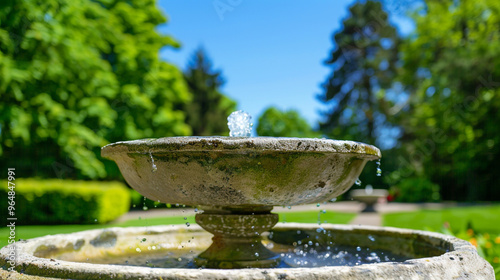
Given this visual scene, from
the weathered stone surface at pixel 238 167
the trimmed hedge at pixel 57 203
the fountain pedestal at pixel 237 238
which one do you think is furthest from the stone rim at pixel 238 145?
the trimmed hedge at pixel 57 203

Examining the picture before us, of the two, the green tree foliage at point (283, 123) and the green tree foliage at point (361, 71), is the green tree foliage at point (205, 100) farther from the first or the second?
the green tree foliage at point (283, 123)

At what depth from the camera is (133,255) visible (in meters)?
4.39

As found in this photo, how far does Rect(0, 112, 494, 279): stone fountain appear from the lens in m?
2.30

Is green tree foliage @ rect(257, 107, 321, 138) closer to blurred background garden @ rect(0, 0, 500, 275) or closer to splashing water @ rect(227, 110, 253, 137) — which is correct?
blurred background garden @ rect(0, 0, 500, 275)

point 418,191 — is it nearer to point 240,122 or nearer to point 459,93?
point 459,93

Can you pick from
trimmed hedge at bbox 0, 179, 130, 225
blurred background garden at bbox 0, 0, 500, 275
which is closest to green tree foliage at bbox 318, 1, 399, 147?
blurred background garden at bbox 0, 0, 500, 275

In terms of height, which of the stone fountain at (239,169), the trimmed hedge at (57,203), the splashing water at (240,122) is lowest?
the trimmed hedge at (57,203)

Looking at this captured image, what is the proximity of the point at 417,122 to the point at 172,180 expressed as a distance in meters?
25.2

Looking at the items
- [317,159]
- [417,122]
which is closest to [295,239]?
[317,159]

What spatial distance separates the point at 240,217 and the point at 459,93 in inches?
851

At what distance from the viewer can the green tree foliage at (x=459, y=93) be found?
69.9ft

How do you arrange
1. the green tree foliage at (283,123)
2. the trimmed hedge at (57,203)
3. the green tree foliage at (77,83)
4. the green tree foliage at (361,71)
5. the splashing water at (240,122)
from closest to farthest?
1. the splashing water at (240,122)
2. the trimmed hedge at (57,203)
3. the green tree foliage at (77,83)
4. the green tree foliage at (361,71)
5. the green tree foliage at (283,123)

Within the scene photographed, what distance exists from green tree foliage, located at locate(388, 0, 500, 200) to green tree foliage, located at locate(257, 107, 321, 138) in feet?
73.6

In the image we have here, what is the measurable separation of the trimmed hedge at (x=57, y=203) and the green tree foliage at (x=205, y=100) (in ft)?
59.1
